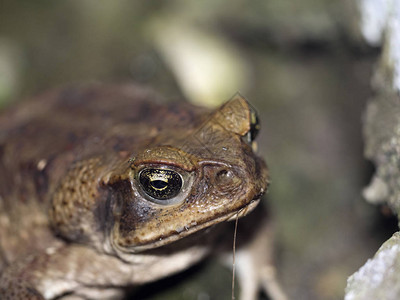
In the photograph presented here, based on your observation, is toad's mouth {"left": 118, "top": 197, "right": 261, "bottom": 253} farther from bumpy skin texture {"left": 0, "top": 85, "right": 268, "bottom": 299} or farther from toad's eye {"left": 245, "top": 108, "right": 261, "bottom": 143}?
toad's eye {"left": 245, "top": 108, "right": 261, "bottom": 143}

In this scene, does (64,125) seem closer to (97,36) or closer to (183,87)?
(183,87)

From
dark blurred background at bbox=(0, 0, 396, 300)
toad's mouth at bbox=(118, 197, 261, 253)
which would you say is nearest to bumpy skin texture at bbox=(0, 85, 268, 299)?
toad's mouth at bbox=(118, 197, 261, 253)

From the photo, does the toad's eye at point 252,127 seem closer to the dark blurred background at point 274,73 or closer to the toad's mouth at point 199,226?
the toad's mouth at point 199,226

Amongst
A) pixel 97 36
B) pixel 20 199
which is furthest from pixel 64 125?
pixel 97 36

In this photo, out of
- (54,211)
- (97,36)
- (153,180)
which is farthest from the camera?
(97,36)

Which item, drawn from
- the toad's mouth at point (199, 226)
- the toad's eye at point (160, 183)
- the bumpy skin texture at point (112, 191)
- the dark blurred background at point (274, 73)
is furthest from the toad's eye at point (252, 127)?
the dark blurred background at point (274, 73)

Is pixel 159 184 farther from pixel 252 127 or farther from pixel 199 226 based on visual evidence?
pixel 252 127
